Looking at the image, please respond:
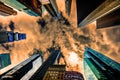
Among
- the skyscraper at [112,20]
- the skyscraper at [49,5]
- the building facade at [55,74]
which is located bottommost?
the building facade at [55,74]

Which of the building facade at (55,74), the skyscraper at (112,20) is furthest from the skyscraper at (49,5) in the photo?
the building facade at (55,74)

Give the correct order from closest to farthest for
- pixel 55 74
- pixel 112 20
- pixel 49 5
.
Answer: pixel 112 20
pixel 49 5
pixel 55 74

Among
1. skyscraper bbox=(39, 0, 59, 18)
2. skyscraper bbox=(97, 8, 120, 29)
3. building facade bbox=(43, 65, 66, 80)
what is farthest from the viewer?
building facade bbox=(43, 65, 66, 80)

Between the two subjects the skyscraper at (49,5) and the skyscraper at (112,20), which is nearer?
the skyscraper at (112,20)

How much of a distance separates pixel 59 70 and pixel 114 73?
157 feet

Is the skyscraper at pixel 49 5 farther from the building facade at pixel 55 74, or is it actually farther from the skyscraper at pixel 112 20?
the building facade at pixel 55 74

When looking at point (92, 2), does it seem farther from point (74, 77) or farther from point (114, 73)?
point (74, 77)

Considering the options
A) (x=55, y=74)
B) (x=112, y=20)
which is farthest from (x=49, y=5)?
(x=55, y=74)

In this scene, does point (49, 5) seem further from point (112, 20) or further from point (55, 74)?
point (55, 74)

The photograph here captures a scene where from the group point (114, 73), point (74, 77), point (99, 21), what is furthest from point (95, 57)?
point (114, 73)

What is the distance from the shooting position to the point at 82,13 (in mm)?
117375

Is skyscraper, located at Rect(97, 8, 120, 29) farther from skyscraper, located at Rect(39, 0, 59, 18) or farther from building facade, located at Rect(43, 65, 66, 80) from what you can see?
building facade, located at Rect(43, 65, 66, 80)

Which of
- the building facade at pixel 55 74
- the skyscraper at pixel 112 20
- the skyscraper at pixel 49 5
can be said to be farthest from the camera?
the building facade at pixel 55 74

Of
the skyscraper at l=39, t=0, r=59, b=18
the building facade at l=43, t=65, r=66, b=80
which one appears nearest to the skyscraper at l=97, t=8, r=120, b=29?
the skyscraper at l=39, t=0, r=59, b=18
